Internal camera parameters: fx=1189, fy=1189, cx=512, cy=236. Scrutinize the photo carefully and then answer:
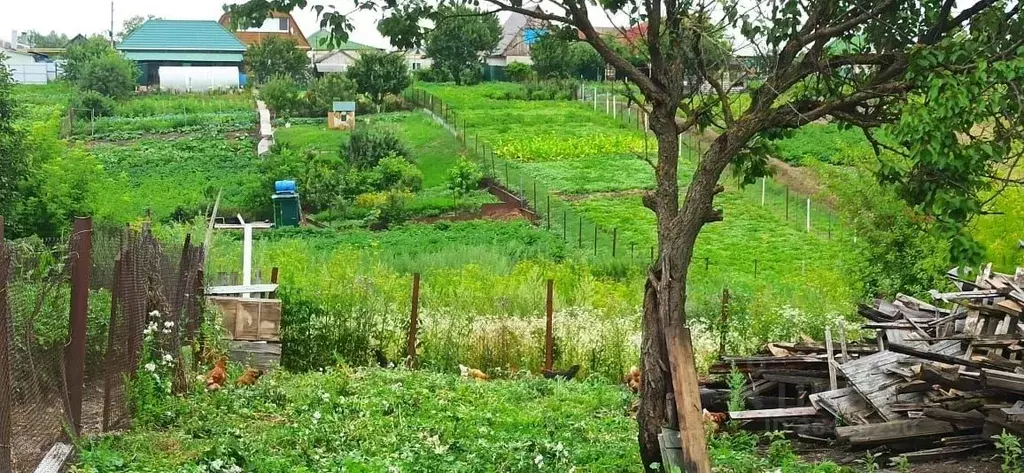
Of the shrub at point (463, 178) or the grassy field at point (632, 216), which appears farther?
the shrub at point (463, 178)

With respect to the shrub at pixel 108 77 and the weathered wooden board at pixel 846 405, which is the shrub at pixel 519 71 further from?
the weathered wooden board at pixel 846 405

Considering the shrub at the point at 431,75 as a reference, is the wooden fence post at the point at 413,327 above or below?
below

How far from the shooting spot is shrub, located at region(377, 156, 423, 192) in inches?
1719

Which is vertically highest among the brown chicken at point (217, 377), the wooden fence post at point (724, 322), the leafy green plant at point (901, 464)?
the leafy green plant at point (901, 464)

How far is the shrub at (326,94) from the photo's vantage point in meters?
65.4

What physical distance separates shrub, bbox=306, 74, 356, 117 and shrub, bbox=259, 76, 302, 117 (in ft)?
2.36

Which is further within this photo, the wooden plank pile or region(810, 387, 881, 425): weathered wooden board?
region(810, 387, 881, 425): weathered wooden board

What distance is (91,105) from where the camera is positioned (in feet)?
209

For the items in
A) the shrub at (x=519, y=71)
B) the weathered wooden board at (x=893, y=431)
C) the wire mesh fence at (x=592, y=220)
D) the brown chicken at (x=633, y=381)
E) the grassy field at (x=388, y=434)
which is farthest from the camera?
the shrub at (x=519, y=71)

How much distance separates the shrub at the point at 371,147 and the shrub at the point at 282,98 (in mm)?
17248

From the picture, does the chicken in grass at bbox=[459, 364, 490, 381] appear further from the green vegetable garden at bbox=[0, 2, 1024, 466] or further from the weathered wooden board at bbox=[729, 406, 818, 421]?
the weathered wooden board at bbox=[729, 406, 818, 421]

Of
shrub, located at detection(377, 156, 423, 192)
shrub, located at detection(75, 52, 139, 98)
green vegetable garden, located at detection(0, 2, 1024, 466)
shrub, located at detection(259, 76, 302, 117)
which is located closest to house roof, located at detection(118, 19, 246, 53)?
shrub, located at detection(75, 52, 139, 98)

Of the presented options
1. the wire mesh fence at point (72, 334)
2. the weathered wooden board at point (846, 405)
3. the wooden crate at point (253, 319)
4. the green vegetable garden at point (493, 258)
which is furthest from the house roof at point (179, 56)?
the weathered wooden board at point (846, 405)

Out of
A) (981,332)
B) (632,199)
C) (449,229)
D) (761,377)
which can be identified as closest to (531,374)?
(761,377)
